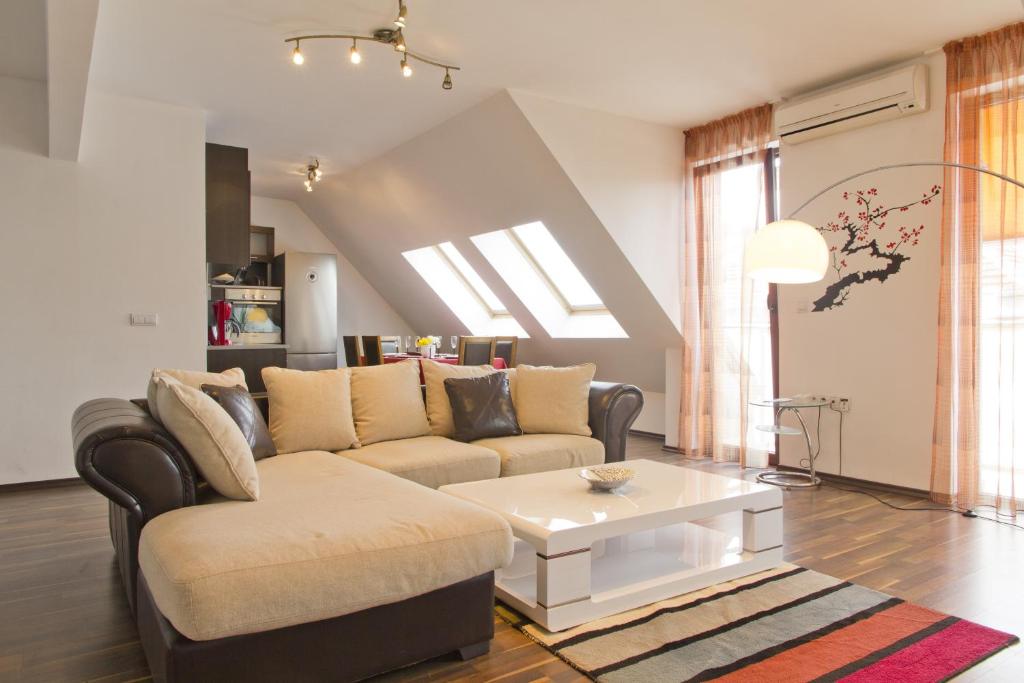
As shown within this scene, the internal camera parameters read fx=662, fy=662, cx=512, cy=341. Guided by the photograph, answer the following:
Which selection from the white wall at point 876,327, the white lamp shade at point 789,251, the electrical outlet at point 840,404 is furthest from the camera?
the electrical outlet at point 840,404

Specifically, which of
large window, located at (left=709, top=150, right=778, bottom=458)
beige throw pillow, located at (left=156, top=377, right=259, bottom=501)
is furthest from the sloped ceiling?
beige throw pillow, located at (left=156, top=377, right=259, bottom=501)

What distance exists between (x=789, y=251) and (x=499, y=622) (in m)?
2.02

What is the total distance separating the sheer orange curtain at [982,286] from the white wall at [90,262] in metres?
5.13

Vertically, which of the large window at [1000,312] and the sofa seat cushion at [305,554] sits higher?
the large window at [1000,312]

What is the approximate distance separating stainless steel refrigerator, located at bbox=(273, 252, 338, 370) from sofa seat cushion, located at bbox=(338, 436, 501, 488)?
4.37 m

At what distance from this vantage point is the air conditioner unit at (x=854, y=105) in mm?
4125

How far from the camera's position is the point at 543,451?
375 centimetres

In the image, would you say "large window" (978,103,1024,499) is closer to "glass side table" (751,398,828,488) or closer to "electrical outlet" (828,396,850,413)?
"electrical outlet" (828,396,850,413)

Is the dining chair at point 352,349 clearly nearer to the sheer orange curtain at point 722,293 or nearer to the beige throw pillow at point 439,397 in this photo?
the beige throw pillow at point 439,397

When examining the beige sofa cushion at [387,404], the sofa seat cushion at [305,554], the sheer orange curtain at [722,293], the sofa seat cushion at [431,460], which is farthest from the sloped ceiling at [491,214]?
the sofa seat cushion at [305,554]

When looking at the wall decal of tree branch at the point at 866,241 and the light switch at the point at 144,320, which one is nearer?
the wall decal of tree branch at the point at 866,241

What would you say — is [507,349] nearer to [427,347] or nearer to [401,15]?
[427,347]

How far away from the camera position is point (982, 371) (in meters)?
3.97

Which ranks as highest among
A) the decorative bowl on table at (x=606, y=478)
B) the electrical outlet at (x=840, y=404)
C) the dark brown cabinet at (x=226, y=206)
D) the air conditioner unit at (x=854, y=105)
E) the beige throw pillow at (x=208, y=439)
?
the air conditioner unit at (x=854, y=105)
